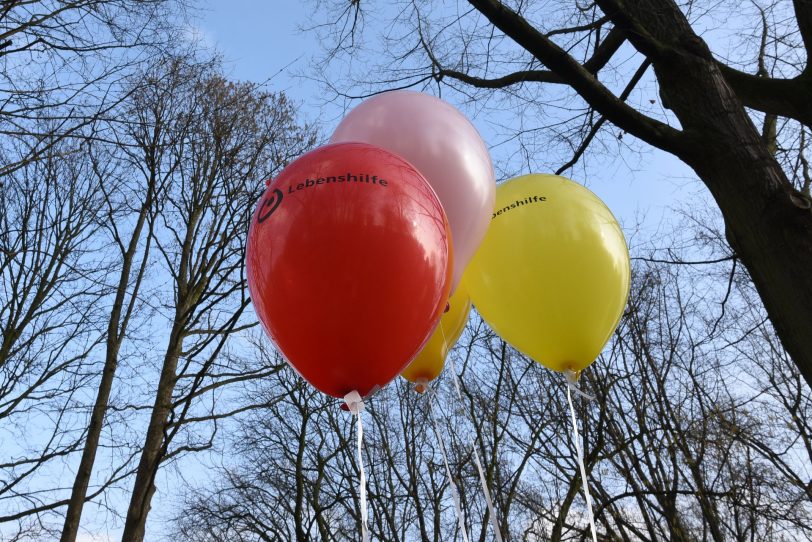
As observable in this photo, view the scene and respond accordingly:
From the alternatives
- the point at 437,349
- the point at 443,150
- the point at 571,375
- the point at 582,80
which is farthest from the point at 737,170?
the point at 437,349

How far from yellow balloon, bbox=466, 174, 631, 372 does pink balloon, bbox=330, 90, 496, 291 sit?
0.21m

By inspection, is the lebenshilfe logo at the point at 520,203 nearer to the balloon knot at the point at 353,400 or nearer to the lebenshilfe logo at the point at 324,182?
the lebenshilfe logo at the point at 324,182

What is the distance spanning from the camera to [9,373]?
773 cm

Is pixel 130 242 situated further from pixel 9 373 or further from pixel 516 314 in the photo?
pixel 516 314

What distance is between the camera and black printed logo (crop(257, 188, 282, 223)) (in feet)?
7.24

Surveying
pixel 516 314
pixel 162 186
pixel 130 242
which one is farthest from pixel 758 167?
pixel 130 242

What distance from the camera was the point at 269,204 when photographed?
225cm

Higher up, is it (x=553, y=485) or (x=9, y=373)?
(x=9, y=373)

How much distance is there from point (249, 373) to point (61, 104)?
405 centimetres

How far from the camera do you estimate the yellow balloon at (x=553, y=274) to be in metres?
2.94

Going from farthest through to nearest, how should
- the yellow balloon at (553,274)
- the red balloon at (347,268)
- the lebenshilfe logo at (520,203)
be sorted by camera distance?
the lebenshilfe logo at (520,203) → the yellow balloon at (553,274) → the red balloon at (347,268)

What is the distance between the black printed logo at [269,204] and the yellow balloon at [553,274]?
1.28 meters

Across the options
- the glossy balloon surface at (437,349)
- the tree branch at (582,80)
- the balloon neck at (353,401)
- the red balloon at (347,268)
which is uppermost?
the tree branch at (582,80)

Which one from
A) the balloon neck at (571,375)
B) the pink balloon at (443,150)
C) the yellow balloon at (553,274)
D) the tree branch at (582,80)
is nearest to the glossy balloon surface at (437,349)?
the yellow balloon at (553,274)
